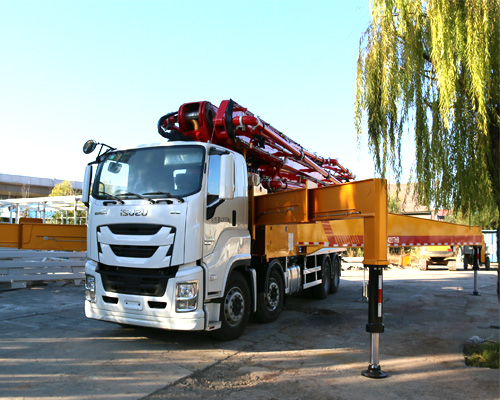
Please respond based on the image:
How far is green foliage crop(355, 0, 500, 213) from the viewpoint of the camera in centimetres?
538

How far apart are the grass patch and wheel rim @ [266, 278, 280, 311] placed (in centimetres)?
324

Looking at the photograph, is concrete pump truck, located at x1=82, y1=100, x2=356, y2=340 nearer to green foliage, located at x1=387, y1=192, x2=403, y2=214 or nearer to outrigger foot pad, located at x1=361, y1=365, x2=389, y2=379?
green foliage, located at x1=387, y1=192, x2=403, y2=214

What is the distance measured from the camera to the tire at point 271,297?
771 centimetres

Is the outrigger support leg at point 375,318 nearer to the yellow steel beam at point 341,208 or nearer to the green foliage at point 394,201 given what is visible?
the yellow steel beam at point 341,208

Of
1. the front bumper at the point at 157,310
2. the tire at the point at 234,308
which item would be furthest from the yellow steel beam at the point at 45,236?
the tire at the point at 234,308

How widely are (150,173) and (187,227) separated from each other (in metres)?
1.10

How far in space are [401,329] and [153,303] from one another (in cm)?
463

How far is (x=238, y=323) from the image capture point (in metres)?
6.71

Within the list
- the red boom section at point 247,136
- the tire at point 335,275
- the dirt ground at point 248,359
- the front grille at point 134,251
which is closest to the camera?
the dirt ground at point 248,359

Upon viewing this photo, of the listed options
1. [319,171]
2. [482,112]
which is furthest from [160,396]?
[319,171]

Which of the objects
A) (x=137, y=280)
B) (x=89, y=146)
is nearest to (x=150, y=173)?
(x=89, y=146)

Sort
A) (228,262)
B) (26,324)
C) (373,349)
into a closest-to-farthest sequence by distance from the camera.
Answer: (373,349) → (228,262) → (26,324)

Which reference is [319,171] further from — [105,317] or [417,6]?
[105,317]

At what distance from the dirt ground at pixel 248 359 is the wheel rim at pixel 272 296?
1.10 feet
